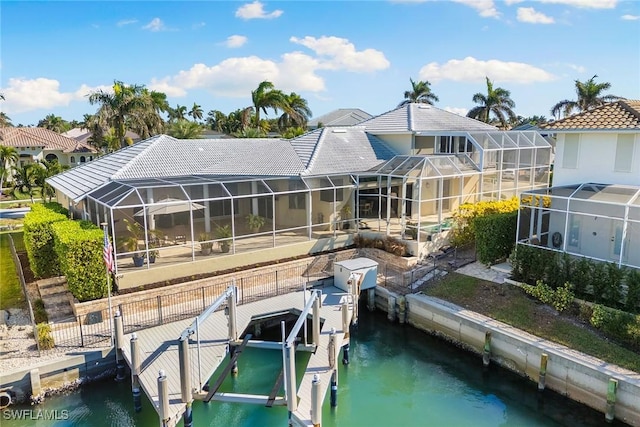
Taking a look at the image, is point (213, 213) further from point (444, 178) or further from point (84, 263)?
point (444, 178)

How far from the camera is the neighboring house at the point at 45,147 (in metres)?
57.9

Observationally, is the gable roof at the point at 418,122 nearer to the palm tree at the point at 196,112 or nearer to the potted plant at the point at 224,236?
the potted plant at the point at 224,236

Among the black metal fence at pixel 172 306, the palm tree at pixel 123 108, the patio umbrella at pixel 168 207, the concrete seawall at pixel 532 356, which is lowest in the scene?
the concrete seawall at pixel 532 356

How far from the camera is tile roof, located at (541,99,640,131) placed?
17953 millimetres

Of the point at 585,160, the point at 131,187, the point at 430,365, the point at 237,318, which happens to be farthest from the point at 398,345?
the point at 131,187

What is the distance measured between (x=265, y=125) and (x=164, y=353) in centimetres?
3447

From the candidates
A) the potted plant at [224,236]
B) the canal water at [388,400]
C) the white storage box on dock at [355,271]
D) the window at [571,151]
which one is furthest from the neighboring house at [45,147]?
the window at [571,151]

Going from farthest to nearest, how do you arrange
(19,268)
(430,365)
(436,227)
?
(436,227), (19,268), (430,365)

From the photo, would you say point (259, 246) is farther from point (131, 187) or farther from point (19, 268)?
point (19, 268)

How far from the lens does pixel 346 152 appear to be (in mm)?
26375

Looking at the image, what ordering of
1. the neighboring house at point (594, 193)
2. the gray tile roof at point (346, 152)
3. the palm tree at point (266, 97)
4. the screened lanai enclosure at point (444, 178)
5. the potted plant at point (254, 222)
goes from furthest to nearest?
the palm tree at point (266, 97) → the gray tile roof at point (346, 152) → the screened lanai enclosure at point (444, 178) → the potted plant at point (254, 222) → the neighboring house at point (594, 193)

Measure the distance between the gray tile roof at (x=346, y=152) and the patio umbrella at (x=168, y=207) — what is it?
21.5ft

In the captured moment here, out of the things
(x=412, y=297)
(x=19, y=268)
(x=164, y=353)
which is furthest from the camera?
(x=19, y=268)

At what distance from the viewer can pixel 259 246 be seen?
21656 mm
